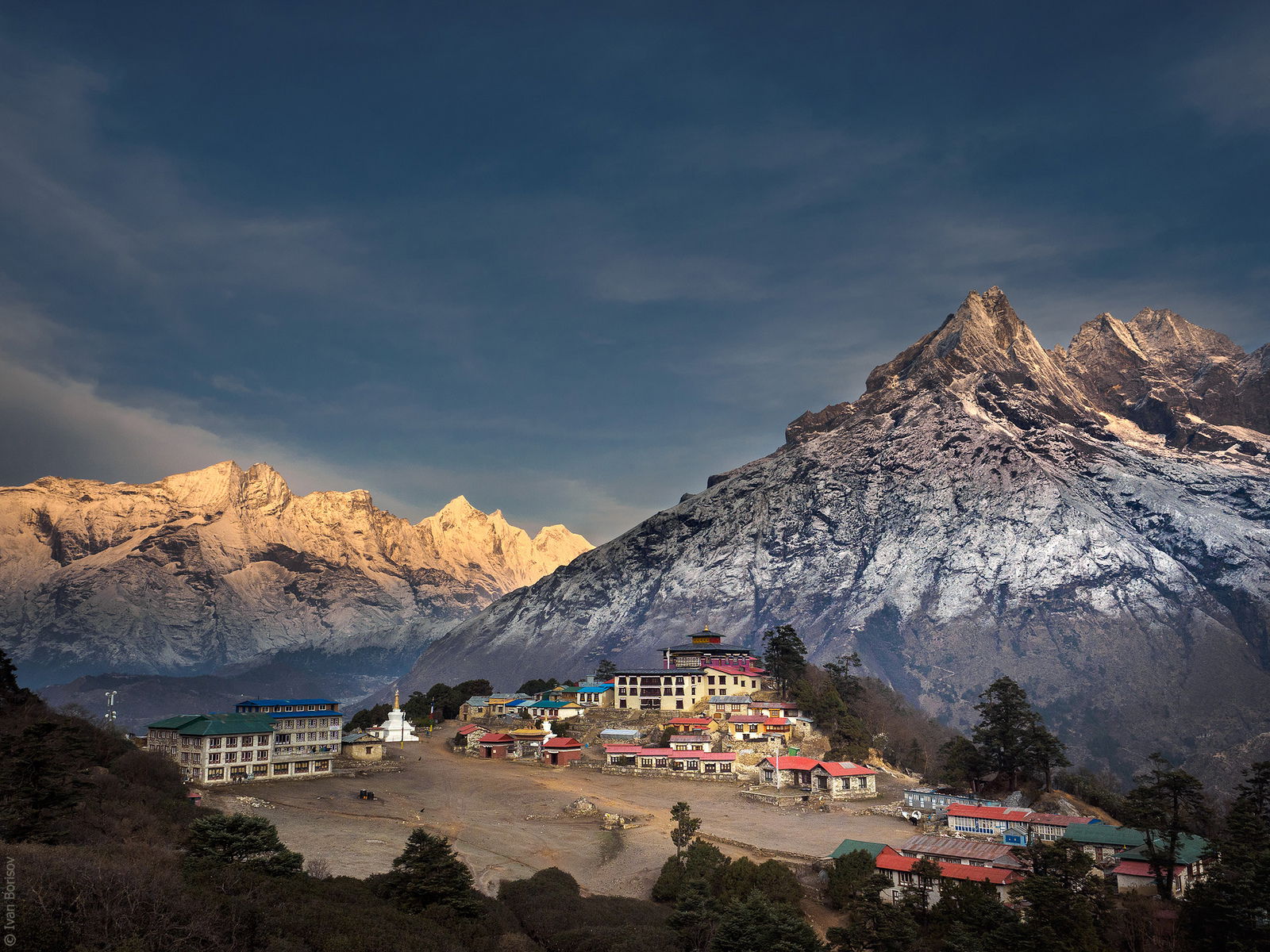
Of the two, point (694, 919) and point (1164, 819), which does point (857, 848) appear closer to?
point (694, 919)

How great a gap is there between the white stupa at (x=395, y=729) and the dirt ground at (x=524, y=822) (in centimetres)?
2612

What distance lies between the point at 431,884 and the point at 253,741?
2066 inches

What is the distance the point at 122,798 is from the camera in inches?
2213

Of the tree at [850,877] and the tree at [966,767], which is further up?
the tree at [966,767]

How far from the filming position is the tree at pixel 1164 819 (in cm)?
5553

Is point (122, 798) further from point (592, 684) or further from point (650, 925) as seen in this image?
point (592, 684)

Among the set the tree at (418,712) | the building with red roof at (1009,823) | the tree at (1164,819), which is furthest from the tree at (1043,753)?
the tree at (418,712)

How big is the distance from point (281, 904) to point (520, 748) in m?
77.2

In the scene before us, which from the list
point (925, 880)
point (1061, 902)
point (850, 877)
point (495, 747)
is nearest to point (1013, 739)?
point (925, 880)

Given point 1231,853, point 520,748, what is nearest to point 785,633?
point 520,748

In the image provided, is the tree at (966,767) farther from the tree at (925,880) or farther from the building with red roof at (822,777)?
the tree at (925,880)

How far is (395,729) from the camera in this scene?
123 meters

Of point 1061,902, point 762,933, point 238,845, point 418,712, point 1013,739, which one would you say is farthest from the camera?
point 418,712

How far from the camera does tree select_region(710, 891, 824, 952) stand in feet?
141
